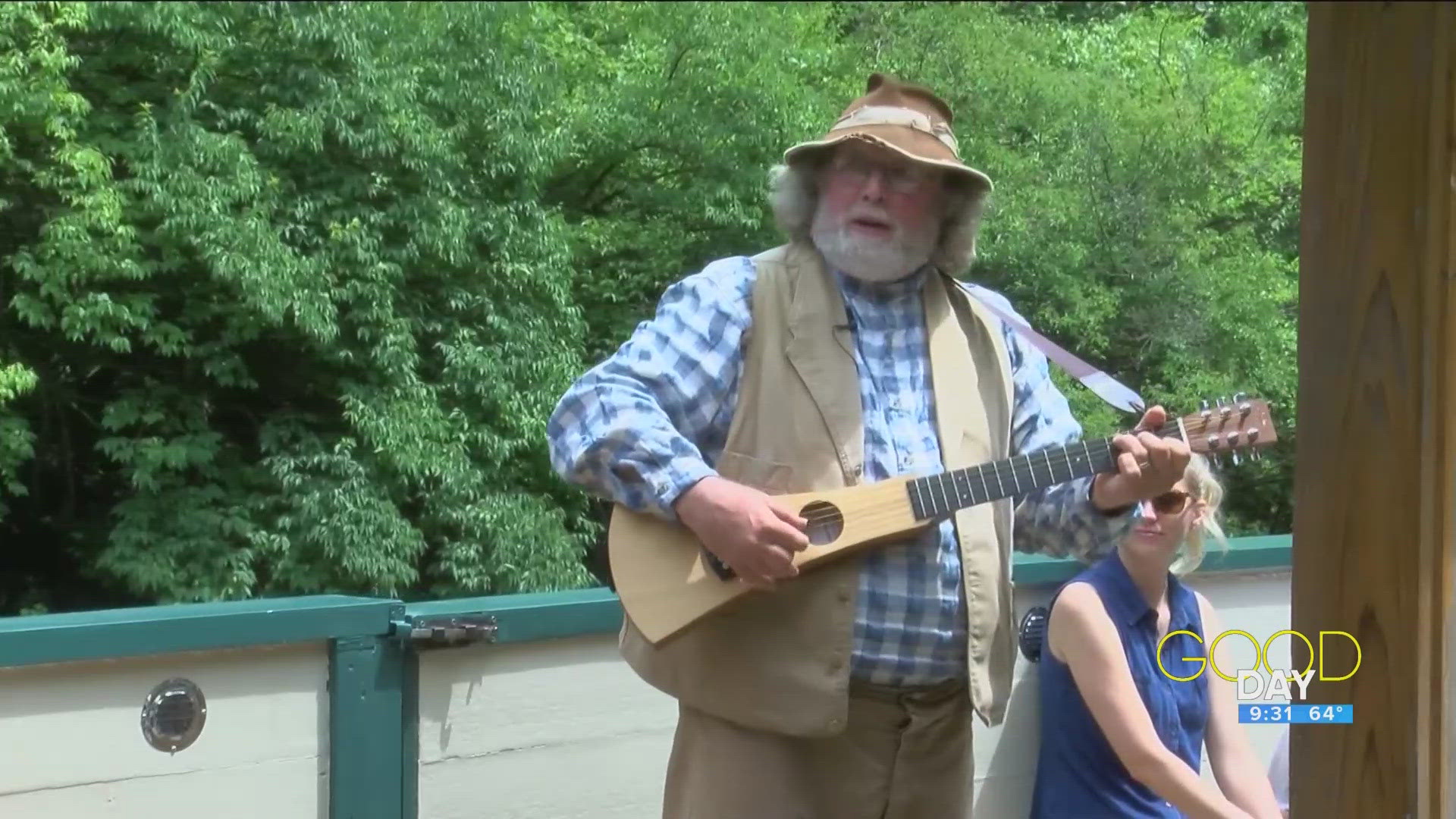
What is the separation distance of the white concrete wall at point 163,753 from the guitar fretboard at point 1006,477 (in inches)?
44.2

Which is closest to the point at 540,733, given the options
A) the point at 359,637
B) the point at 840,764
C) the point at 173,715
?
the point at 359,637

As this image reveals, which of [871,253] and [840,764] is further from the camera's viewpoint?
[871,253]

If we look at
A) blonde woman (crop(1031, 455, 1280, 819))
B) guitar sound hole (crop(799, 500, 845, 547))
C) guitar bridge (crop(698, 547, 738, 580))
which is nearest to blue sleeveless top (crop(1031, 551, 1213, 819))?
blonde woman (crop(1031, 455, 1280, 819))

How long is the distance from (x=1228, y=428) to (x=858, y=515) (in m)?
0.57

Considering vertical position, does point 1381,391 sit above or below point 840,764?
above

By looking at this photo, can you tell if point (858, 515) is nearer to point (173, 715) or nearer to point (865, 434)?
point (865, 434)

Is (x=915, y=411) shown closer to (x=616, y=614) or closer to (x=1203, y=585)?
(x=616, y=614)

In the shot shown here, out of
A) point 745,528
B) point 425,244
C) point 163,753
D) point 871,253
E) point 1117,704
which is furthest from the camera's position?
point 425,244

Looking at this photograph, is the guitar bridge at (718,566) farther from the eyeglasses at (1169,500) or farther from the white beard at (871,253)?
the eyeglasses at (1169,500)

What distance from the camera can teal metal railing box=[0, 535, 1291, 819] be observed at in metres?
2.31

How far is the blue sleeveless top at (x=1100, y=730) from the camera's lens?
2.76 metres

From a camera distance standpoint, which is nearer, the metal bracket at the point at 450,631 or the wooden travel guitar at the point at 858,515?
the wooden travel guitar at the point at 858,515

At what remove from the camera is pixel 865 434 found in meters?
2.17

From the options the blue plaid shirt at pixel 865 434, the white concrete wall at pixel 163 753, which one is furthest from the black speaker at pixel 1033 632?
the white concrete wall at pixel 163 753
